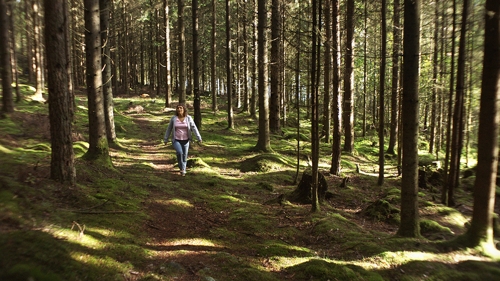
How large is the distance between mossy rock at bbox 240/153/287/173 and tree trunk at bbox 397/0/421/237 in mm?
7316

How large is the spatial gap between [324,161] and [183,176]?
8.51 m

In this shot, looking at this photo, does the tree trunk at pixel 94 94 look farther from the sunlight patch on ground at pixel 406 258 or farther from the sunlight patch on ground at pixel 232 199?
the sunlight patch on ground at pixel 406 258

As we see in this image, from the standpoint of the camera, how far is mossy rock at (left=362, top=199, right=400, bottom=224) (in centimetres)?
869

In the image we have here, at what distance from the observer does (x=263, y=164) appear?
44.2 ft

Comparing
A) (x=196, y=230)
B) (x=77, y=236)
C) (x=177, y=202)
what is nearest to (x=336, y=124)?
(x=177, y=202)

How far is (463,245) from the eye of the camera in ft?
18.5

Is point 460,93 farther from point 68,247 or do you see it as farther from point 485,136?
point 68,247

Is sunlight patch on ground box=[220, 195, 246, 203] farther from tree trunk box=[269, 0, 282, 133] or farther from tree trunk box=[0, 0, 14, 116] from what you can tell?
tree trunk box=[0, 0, 14, 116]

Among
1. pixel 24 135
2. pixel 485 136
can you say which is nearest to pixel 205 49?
pixel 24 135

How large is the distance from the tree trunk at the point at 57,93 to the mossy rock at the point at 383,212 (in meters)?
7.22

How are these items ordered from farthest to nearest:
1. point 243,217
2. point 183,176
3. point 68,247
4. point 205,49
→ point 205,49, point 183,176, point 243,217, point 68,247

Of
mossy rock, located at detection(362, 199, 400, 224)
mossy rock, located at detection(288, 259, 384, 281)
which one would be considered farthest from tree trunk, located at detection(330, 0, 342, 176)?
mossy rock, located at detection(288, 259, 384, 281)

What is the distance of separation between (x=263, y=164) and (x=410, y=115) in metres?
7.86

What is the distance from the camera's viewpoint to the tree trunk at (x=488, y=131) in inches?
206
